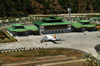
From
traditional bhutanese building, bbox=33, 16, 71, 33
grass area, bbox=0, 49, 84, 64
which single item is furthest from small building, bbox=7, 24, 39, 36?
grass area, bbox=0, 49, 84, 64

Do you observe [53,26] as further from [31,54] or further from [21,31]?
[31,54]

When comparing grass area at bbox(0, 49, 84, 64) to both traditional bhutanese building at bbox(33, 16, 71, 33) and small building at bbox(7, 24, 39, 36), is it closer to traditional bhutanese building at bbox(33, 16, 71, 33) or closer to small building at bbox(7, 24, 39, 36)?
small building at bbox(7, 24, 39, 36)

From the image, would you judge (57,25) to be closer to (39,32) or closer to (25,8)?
(39,32)

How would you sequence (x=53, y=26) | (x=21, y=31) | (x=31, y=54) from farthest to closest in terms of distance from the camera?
1. (x=53, y=26)
2. (x=21, y=31)
3. (x=31, y=54)

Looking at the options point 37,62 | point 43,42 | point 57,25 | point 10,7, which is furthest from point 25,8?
point 37,62

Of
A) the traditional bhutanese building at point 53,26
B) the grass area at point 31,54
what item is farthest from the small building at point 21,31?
the grass area at point 31,54

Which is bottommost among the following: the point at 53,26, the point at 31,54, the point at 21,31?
the point at 31,54

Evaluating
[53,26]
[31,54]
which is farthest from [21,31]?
[31,54]

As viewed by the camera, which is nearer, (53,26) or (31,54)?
(31,54)

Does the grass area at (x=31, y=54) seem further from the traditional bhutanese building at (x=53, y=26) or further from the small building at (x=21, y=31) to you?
the traditional bhutanese building at (x=53, y=26)

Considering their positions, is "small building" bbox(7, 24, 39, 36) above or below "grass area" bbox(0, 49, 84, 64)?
above
